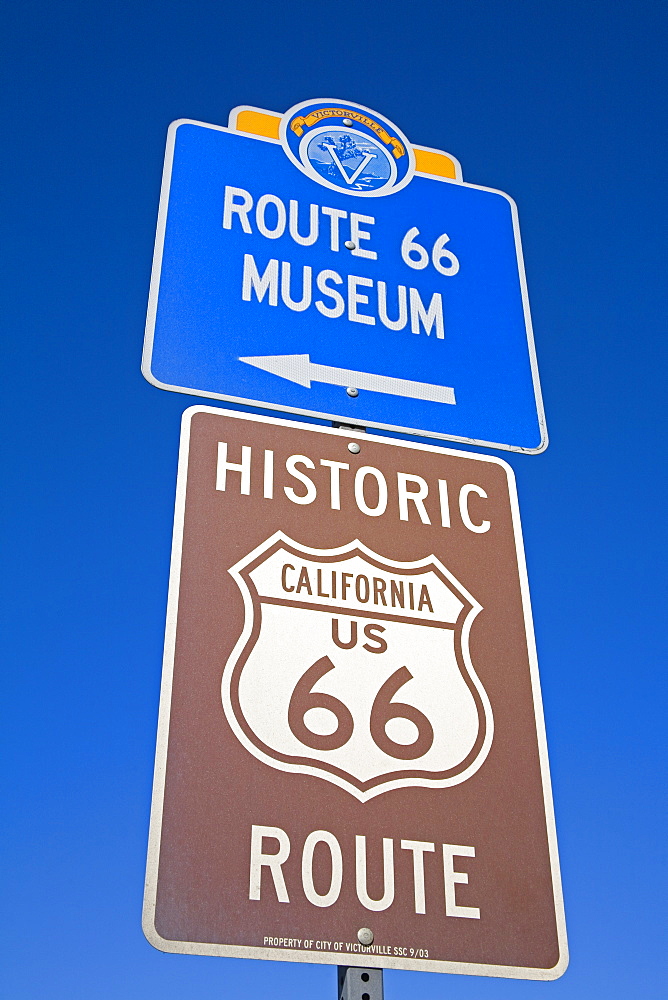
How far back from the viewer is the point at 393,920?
37.7 inches

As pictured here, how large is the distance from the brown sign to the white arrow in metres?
0.09

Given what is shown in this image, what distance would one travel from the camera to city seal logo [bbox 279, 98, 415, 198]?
1.66 meters

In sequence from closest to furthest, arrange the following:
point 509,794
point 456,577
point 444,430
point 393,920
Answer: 1. point 393,920
2. point 509,794
3. point 456,577
4. point 444,430

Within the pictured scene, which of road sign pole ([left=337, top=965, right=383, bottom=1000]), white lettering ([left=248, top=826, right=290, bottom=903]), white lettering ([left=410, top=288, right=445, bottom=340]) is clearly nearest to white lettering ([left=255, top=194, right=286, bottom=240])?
white lettering ([left=410, top=288, right=445, bottom=340])

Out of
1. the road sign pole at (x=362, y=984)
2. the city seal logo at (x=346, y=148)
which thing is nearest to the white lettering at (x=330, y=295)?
the city seal logo at (x=346, y=148)

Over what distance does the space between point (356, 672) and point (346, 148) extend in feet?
3.30

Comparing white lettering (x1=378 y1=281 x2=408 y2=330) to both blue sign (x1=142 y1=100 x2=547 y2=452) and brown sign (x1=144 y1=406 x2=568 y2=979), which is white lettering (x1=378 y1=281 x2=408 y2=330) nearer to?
blue sign (x1=142 y1=100 x2=547 y2=452)

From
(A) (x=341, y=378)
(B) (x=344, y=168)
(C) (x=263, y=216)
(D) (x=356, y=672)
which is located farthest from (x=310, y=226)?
(D) (x=356, y=672)

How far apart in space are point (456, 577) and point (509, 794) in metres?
0.27

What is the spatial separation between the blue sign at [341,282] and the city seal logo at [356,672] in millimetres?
257

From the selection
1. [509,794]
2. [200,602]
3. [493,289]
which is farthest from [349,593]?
[493,289]

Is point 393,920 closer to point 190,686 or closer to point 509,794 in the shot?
point 509,794

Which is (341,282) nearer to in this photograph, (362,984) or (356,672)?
(356,672)

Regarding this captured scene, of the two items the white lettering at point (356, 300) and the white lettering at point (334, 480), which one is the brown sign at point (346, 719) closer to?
the white lettering at point (334, 480)
